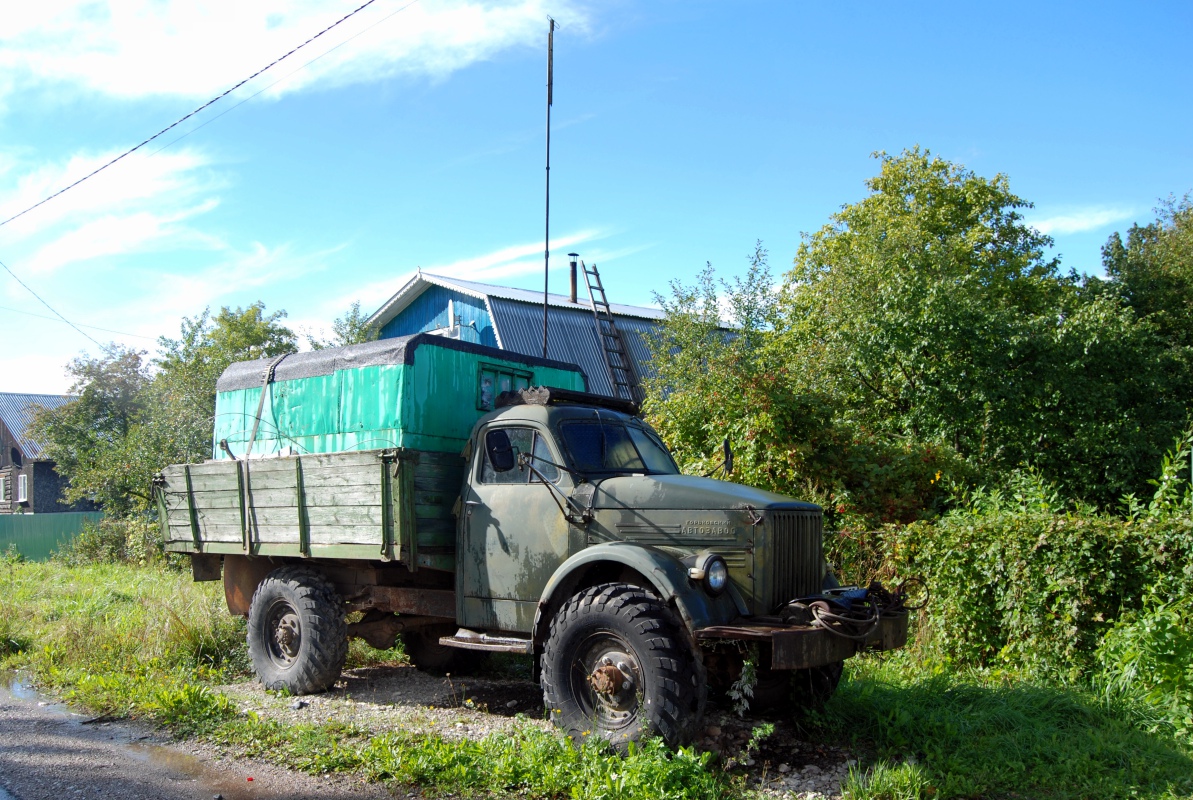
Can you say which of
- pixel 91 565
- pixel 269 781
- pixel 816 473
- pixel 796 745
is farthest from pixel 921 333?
pixel 91 565

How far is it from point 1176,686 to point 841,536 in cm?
330

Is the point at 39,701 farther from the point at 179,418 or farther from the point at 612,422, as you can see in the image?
the point at 179,418

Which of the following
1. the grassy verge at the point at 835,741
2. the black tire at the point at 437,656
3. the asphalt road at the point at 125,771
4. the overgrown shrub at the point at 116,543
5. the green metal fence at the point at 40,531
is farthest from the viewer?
the green metal fence at the point at 40,531

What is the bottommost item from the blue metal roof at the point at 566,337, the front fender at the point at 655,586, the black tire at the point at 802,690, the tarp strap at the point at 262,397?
the black tire at the point at 802,690

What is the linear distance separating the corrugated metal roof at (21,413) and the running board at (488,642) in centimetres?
3200

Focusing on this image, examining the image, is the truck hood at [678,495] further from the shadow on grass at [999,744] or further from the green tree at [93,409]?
the green tree at [93,409]

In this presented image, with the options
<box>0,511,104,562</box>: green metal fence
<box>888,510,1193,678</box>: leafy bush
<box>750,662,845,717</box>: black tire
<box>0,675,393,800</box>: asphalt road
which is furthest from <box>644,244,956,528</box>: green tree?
<box>0,511,104,562</box>: green metal fence

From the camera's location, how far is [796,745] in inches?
227

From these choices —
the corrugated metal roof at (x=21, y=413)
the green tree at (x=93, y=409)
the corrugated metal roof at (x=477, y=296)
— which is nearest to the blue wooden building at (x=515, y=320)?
the corrugated metal roof at (x=477, y=296)

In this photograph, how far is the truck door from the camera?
247 inches

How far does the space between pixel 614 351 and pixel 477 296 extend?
3729 mm

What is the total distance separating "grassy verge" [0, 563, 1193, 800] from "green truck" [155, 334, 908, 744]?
0.36 metres

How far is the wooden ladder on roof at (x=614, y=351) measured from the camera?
2239 centimetres

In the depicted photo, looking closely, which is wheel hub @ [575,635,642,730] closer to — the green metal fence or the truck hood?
the truck hood
